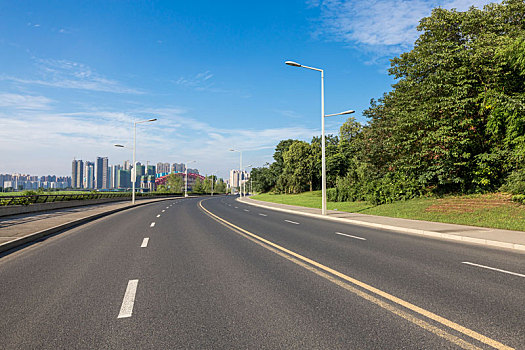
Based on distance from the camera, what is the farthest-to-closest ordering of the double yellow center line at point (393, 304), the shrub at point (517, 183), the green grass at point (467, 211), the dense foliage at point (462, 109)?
1. the dense foliage at point (462, 109)
2. the shrub at point (517, 183)
3. the green grass at point (467, 211)
4. the double yellow center line at point (393, 304)

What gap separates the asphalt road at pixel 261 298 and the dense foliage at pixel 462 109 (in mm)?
13694

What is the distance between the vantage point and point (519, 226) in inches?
509

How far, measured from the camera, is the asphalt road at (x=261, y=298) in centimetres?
344

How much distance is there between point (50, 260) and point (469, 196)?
22.9 meters

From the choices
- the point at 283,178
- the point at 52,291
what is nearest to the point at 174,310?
the point at 52,291

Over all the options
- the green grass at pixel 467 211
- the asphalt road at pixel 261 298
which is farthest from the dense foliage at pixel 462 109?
the asphalt road at pixel 261 298

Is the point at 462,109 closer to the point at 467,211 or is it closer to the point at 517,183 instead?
the point at 517,183

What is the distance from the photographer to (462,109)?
20.5 m

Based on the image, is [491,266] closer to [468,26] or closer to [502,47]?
[502,47]

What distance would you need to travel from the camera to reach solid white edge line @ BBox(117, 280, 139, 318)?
13.7 ft

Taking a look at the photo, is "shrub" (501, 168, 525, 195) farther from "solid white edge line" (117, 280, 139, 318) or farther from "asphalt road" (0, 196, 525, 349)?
"solid white edge line" (117, 280, 139, 318)

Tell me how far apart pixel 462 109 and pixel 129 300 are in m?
22.6

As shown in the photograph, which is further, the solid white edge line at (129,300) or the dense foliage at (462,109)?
the dense foliage at (462,109)

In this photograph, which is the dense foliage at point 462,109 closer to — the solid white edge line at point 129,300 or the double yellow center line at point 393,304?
the double yellow center line at point 393,304
